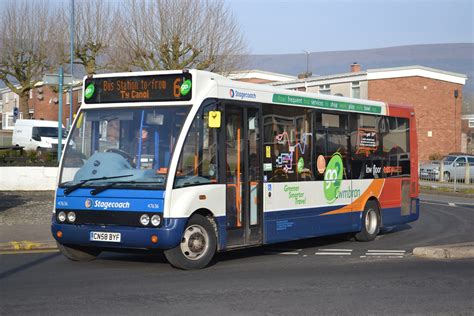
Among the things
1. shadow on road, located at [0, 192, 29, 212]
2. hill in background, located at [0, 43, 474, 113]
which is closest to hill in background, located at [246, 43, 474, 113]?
hill in background, located at [0, 43, 474, 113]

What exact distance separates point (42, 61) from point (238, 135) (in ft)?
113

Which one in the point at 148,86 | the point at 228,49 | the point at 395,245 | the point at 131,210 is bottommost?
the point at 395,245

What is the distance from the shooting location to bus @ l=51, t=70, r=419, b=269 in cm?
1046

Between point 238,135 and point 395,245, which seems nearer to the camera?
point 238,135

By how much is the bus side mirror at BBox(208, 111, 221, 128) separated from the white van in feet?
110

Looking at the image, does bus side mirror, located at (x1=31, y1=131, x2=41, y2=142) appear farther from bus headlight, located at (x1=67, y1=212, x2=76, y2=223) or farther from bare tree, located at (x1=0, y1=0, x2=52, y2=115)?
bus headlight, located at (x1=67, y1=212, x2=76, y2=223)


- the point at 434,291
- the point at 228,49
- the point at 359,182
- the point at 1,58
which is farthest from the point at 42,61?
the point at 434,291

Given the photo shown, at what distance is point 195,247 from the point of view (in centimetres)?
1073

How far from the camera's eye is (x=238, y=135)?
1173 cm

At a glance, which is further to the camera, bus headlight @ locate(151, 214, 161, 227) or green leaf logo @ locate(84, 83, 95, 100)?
green leaf logo @ locate(84, 83, 95, 100)

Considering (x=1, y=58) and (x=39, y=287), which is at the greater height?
(x=1, y=58)

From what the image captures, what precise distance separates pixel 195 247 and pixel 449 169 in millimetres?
33734

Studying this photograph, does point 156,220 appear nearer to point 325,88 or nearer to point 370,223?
point 370,223

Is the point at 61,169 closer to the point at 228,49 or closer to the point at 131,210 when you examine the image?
the point at 131,210
